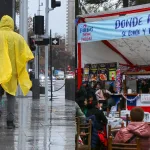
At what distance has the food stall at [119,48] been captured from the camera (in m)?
9.86

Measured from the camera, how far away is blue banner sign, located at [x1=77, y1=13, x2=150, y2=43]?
9633 mm

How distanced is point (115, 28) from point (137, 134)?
454 centimetres

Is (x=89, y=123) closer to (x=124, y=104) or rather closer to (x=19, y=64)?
(x=19, y=64)

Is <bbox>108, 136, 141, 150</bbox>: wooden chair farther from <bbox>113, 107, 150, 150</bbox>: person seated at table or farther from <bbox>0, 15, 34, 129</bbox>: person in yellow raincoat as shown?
<bbox>0, 15, 34, 129</bbox>: person in yellow raincoat

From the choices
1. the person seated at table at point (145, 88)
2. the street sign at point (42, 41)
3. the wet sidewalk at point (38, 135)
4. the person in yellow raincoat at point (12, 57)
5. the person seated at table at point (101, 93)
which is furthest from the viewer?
the person seated at table at point (101, 93)

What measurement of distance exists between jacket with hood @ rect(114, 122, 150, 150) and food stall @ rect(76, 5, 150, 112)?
152 inches

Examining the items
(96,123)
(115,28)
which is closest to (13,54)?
(115,28)

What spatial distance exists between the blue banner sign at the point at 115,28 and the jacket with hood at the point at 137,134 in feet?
12.7

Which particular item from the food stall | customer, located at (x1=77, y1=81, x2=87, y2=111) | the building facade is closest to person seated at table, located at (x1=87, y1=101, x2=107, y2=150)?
the building facade

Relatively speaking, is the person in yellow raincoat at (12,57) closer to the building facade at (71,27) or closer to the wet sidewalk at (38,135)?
the wet sidewalk at (38,135)

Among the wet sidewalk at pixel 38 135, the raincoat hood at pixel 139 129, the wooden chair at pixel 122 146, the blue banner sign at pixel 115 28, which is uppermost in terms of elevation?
the blue banner sign at pixel 115 28

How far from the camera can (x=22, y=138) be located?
Answer: 8.62 m

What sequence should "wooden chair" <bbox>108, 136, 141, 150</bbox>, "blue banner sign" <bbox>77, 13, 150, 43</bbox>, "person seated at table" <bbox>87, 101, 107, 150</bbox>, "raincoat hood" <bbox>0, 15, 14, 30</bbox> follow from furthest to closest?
"blue banner sign" <bbox>77, 13, 150, 43</bbox> → "raincoat hood" <bbox>0, 15, 14, 30</bbox> → "person seated at table" <bbox>87, 101, 107, 150</bbox> → "wooden chair" <bbox>108, 136, 141, 150</bbox>

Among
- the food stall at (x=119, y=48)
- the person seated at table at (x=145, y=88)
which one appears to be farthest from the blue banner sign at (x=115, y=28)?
the person seated at table at (x=145, y=88)
